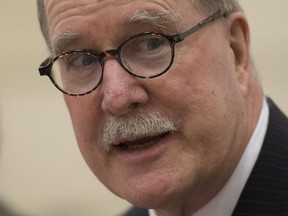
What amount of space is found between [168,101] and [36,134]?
169 centimetres

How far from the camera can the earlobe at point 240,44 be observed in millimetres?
1167

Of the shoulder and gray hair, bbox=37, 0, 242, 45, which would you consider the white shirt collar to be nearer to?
gray hair, bbox=37, 0, 242, 45

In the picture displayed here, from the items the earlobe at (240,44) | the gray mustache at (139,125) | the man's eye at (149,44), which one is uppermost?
the man's eye at (149,44)

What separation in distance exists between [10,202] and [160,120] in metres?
1.86

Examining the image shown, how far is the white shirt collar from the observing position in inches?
Answer: 46.6

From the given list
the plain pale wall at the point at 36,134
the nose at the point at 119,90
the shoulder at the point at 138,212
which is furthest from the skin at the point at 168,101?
the plain pale wall at the point at 36,134

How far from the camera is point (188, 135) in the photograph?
3.46 ft

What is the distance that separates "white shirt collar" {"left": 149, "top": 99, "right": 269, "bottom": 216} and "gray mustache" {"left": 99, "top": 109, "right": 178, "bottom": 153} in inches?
10.0

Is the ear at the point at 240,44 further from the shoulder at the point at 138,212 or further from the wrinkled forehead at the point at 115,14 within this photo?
the shoulder at the point at 138,212

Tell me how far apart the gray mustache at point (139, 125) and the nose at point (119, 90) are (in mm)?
19

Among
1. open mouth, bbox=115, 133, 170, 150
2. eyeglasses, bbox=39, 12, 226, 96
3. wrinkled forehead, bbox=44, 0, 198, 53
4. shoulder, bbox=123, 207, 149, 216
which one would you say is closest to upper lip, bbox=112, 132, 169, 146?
open mouth, bbox=115, 133, 170, 150

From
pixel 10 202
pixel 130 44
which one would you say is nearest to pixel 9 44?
pixel 10 202

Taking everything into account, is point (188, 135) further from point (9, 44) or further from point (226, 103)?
point (9, 44)

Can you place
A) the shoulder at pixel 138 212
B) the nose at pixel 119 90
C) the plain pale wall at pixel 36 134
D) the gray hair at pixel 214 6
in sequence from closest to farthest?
the nose at pixel 119 90 < the gray hair at pixel 214 6 < the shoulder at pixel 138 212 < the plain pale wall at pixel 36 134
